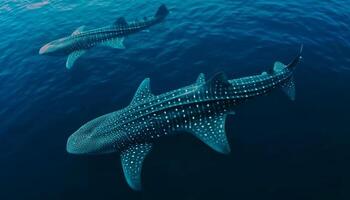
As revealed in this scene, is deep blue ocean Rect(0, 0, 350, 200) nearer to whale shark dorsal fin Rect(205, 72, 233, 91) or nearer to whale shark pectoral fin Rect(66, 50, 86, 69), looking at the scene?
whale shark pectoral fin Rect(66, 50, 86, 69)

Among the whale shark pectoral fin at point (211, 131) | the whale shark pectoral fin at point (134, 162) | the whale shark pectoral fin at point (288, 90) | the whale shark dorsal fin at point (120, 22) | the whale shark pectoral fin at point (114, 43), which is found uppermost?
the whale shark dorsal fin at point (120, 22)

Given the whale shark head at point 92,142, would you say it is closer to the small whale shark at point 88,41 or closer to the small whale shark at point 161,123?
the small whale shark at point 161,123

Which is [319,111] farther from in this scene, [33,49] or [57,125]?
[33,49]

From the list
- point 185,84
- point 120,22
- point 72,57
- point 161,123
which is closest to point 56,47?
point 72,57

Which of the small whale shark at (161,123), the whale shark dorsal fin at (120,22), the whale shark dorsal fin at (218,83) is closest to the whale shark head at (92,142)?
the small whale shark at (161,123)

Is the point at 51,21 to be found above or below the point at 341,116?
above

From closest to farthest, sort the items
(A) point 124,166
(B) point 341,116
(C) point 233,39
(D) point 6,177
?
(A) point 124,166 < (D) point 6,177 < (B) point 341,116 < (C) point 233,39

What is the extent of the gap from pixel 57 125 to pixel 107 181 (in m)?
4.31

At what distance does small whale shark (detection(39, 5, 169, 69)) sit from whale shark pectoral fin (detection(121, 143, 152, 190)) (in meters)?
8.74

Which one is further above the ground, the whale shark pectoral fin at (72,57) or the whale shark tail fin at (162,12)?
the whale shark tail fin at (162,12)

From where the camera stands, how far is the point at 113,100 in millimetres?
14023

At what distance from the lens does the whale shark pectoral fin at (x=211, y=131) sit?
10.5m

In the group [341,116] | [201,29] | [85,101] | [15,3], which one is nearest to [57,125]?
[85,101]

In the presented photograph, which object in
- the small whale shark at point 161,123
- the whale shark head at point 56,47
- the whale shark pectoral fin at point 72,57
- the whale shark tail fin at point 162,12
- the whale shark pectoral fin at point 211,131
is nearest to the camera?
the small whale shark at point 161,123
